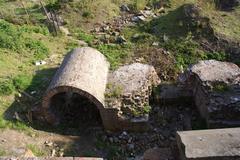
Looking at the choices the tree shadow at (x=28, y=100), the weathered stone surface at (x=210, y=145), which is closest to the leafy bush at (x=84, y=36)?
the tree shadow at (x=28, y=100)

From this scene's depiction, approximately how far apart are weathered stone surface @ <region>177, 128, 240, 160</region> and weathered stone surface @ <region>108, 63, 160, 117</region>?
165 centimetres

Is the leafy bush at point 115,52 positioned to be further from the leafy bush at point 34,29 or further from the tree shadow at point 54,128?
the tree shadow at point 54,128

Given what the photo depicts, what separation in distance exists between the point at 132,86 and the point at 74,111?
1.55m

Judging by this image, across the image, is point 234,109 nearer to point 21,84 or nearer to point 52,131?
point 52,131

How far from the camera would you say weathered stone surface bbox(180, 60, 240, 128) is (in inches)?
319

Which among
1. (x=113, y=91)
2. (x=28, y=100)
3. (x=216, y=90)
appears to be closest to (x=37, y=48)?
(x=28, y=100)

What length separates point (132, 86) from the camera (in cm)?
868

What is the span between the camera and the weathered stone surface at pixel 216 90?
810 centimetres

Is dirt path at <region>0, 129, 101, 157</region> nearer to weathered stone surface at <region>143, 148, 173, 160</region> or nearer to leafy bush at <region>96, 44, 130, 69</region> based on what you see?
weathered stone surface at <region>143, 148, 173, 160</region>

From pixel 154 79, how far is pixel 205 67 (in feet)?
4.06

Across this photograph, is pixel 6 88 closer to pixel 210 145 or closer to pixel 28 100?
pixel 28 100

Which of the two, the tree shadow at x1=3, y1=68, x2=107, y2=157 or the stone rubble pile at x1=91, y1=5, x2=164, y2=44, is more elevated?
the stone rubble pile at x1=91, y1=5, x2=164, y2=44

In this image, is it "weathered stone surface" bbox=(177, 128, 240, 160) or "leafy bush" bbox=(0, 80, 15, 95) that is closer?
"weathered stone surface" bbox=(177, 128, 240, 160)

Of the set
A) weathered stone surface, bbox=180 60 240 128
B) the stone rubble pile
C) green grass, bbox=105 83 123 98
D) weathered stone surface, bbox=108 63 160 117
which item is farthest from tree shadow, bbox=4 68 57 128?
weathered stone surface, bbox=180 60 240 128
